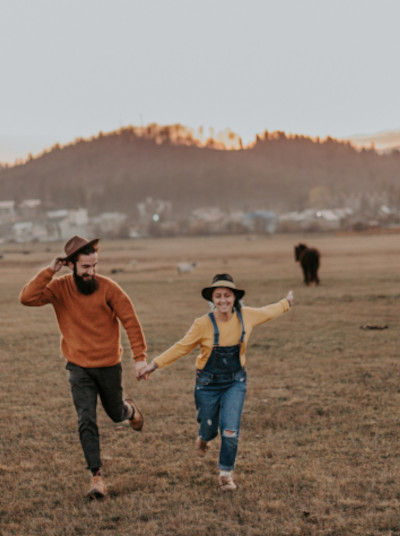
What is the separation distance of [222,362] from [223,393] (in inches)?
11.0

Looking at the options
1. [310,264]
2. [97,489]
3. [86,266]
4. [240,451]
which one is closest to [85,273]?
[86,266]

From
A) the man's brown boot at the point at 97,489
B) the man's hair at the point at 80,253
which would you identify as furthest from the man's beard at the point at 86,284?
the man's brown boot at the point at 97,489

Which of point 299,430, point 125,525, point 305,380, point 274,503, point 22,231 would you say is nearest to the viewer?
point 125,525

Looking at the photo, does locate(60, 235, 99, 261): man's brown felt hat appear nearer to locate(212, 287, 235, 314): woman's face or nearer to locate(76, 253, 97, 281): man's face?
locate(76, 253, 97, 281): man's face

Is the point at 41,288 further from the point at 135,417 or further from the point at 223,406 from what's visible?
the point at 223,406

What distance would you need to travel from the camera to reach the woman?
15.5ft

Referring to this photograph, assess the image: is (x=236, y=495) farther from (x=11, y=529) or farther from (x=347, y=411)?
(x=347, y=411)

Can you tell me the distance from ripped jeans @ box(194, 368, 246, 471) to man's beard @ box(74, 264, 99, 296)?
1.13m

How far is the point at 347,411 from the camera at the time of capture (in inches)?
272

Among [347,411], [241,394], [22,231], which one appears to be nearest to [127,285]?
[347,411]

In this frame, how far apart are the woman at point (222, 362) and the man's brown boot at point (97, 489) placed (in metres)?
0.88

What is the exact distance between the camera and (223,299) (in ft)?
15.5

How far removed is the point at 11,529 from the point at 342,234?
8183 centimetres

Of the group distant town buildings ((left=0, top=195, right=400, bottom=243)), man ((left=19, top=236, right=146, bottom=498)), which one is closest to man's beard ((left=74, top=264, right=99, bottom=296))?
man ((left=19, top=236, right=146, bottom=498))
